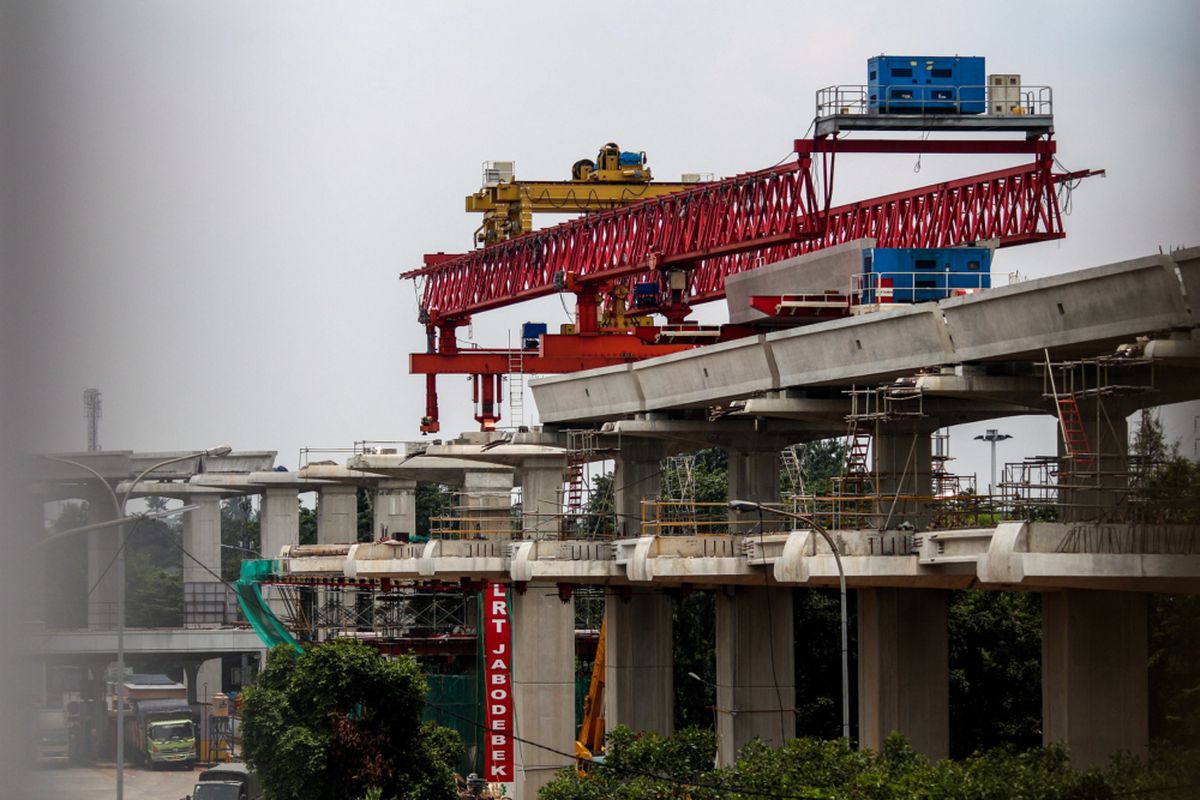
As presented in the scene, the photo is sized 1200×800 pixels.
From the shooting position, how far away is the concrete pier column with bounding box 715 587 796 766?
185 feet

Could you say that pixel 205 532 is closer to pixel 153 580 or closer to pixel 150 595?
pixel 150 595

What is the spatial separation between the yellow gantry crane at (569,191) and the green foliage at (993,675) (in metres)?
Result: 22.7

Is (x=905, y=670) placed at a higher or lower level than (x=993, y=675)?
higher

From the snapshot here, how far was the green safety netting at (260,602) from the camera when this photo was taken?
9631 cm

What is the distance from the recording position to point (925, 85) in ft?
179

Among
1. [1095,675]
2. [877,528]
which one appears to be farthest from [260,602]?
[1095,675]

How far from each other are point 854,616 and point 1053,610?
1605 inches

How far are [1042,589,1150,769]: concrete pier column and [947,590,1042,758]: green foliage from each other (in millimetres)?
31503

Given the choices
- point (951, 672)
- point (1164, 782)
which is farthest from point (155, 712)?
point (1164, 782)

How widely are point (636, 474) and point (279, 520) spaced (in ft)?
172

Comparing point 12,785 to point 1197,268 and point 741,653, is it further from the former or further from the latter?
point 741,653

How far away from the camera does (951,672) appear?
2849 inches

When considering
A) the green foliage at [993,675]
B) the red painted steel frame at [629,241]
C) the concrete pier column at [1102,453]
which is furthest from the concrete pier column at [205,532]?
the concrete pier column at [1102,453]

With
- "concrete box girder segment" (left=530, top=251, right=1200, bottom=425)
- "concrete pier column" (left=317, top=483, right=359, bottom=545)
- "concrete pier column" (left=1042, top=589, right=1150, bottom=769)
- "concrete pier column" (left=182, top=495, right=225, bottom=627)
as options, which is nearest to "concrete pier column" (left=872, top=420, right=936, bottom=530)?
"concrete box girder segment" (left=530, top=251, right=1200, bottom=425)
